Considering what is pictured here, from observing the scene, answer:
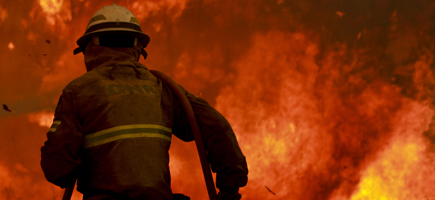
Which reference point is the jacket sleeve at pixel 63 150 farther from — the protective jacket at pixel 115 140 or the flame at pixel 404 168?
the flame at pixel 404 168

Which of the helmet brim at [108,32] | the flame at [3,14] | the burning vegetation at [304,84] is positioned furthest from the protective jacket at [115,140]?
the flame at [3,14]

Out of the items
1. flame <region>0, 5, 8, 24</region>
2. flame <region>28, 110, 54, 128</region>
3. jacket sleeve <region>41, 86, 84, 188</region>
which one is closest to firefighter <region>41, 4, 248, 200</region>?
jacket sleeve <region>41, 86, 84, 188</region>

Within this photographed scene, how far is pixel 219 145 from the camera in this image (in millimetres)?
3268

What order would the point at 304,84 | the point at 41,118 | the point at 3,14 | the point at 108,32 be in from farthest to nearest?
the point at 304,84
the point at 41,118
the point at 3,14
the point at 108,32

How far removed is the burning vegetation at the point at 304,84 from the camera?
23.7ft

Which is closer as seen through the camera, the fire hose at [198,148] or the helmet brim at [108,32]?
the fire hose at [198,148]

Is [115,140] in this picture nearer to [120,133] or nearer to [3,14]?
[120,133]

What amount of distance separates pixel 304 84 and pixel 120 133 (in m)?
4.99

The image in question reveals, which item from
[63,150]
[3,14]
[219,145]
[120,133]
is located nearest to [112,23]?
[120,133]

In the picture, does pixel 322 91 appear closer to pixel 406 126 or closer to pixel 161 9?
pixel 406 126

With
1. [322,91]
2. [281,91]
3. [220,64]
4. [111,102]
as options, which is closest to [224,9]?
[220,64]

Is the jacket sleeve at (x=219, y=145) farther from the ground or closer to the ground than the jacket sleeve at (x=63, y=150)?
farther from the ground

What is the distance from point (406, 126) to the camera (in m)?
7.28

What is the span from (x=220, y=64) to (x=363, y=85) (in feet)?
8.10
